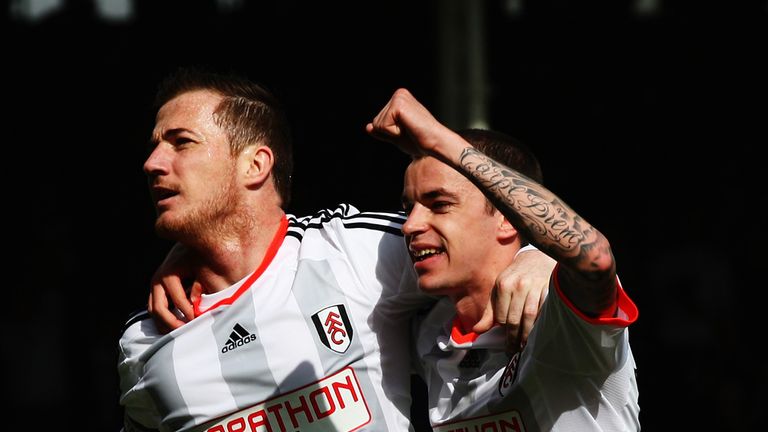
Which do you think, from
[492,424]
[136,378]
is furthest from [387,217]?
[136,378]

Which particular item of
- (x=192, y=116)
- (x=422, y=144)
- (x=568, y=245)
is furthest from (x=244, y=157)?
(x=568, y=245)

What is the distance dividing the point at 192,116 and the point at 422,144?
1.03 m

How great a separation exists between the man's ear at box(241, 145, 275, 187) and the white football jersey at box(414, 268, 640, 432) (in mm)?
682

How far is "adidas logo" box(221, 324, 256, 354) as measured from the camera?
9.05ft

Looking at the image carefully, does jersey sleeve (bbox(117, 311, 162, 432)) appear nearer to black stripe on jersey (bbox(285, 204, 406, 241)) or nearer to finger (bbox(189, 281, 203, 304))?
finger (bbox(189, 281, 203, 304))

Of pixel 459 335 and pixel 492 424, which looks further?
pixel 459 335

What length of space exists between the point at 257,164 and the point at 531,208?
→ 1131mm

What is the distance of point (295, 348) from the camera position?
274cm

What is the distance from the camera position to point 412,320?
2.98 meters

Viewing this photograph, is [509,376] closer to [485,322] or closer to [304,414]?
[485,322]

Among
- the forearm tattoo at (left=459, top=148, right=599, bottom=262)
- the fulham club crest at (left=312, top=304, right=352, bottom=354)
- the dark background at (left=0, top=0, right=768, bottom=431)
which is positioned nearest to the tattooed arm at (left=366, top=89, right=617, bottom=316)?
the forearm tattoo at (left=459, top=148, right=599, bottom=262)

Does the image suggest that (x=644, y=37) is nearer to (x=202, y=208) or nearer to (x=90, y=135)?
(x=90, y=135)

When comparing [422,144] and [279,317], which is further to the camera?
[279,317]

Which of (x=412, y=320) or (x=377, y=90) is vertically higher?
(x=377, y=90)
